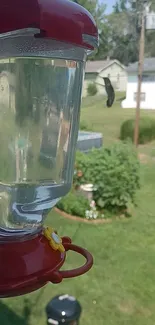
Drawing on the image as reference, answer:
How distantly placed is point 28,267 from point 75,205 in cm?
489

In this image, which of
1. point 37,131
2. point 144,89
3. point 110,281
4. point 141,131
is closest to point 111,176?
point 110,281

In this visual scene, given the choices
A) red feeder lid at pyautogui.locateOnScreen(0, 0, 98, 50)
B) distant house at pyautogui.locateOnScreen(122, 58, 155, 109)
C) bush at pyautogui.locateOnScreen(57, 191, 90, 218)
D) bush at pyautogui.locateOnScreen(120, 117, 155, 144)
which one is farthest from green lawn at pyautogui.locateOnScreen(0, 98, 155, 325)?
distant house at pyautogui.locateOnScreen(122, 58, 155, 109)

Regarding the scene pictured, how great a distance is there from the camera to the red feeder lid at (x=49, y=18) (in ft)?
2.87

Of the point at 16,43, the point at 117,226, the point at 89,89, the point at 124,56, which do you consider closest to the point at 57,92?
the point at 16,43

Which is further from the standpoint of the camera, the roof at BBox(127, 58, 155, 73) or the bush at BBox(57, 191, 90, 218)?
the roof at BBox(127, 58, 155, 73)

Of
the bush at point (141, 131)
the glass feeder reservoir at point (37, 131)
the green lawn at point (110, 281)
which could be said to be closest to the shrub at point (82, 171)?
the green lawn at point (110, 281)

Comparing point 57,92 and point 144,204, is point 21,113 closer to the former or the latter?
point 57,92

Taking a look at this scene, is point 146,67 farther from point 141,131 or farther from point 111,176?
point 111,176

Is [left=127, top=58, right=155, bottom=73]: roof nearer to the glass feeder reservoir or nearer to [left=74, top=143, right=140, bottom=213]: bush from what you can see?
[left=74, top=143, right=140, bottom=213]: bush

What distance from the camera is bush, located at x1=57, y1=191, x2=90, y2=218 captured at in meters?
5.92

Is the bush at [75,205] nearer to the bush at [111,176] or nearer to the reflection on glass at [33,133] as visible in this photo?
the bush at [111,176]

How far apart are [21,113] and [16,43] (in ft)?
0.66

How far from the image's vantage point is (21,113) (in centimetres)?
114

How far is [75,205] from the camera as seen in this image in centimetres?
593
